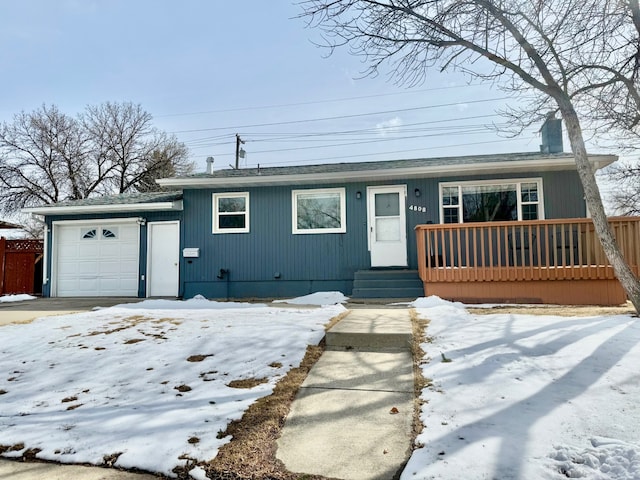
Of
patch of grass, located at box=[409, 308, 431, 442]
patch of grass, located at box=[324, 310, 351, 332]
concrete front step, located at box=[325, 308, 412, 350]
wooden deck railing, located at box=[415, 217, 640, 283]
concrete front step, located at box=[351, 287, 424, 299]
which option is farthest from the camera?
concrete front step, located at box=[351, 287, 424, 299]

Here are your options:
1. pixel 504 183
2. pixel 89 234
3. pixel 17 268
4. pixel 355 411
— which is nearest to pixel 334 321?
pixel 355 411

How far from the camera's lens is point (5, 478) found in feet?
6.11

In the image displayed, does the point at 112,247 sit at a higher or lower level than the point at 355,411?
higher

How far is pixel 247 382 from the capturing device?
2.96 meters

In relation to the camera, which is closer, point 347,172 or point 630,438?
point 630,438

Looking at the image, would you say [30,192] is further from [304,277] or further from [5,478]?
[5,478]

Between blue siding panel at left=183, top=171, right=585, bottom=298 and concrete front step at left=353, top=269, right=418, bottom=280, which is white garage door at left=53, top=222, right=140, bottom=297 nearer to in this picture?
blue siding panel at left=183, top=171, right=585, bottom=298

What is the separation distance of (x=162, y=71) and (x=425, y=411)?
15.3 metres

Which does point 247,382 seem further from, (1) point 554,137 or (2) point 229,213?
(1) point 554,137

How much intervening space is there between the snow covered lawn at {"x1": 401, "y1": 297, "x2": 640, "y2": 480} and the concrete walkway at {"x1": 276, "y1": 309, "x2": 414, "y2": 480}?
16cm

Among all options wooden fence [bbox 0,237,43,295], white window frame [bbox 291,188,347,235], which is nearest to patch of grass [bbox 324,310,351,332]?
white window frame [bbox 291,188,347,235]

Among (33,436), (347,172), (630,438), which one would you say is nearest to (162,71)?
(347,172)

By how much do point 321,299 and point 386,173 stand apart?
3.22 metres

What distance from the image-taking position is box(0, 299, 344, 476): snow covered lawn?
6.90 feet
